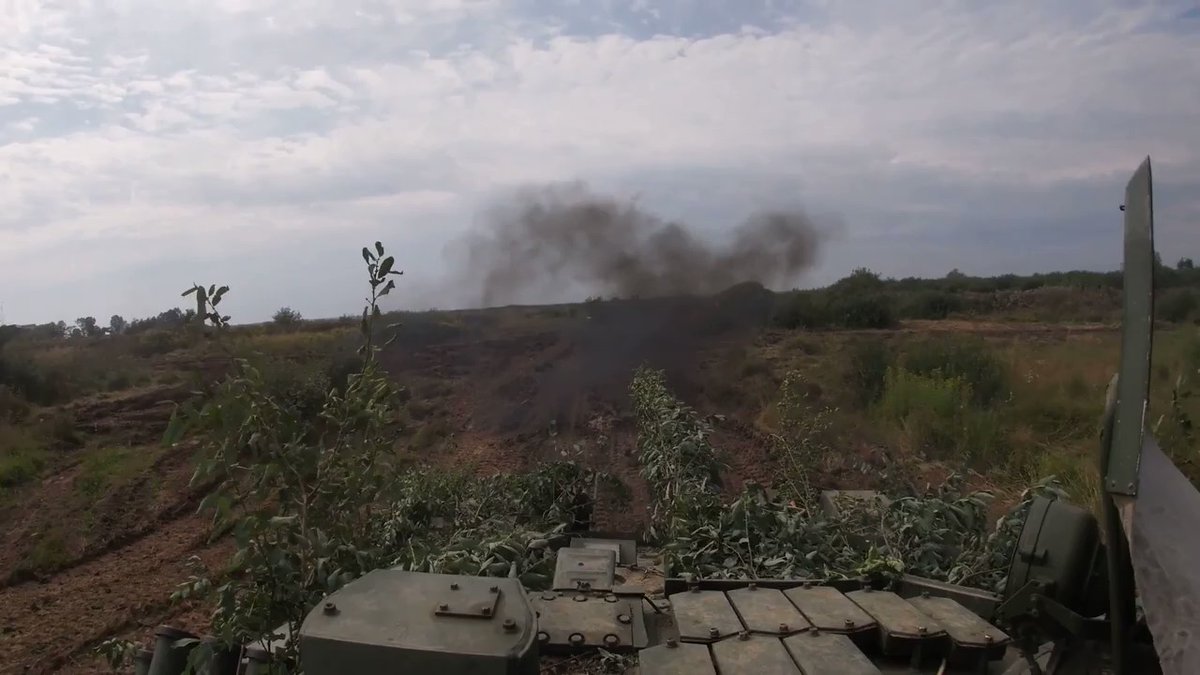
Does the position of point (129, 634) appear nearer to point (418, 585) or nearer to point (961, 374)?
point (418, 585)

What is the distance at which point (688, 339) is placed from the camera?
2425 centimetres

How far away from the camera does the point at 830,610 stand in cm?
394

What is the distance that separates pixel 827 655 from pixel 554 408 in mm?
16857

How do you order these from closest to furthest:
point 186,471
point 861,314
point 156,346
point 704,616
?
point 704,616
point 186,471
point 156,346
point 861,314

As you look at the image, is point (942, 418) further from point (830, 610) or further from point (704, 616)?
point (704, 616)

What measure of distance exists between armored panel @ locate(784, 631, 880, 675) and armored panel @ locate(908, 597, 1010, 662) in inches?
18.1

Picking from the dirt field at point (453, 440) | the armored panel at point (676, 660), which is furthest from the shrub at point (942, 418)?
the armored panel at point (676, 660)

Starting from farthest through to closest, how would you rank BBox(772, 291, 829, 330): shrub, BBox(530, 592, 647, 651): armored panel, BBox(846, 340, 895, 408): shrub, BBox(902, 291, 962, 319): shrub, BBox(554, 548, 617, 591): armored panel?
BBox(902, 291, 962, 319): shrub
BBox(772, 291, 829, 330): shrub
BBox(846, 340, 895, 408): shrub
BBox(554, 548, 617, 591): armored panel
BBox(530, 592, 647, 651): armored panel

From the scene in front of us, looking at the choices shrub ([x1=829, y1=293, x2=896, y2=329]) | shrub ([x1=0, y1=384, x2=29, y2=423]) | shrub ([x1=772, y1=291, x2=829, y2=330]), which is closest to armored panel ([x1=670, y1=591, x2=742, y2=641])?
shrub ([x1=0, y1=384, x2=29, y2=423])

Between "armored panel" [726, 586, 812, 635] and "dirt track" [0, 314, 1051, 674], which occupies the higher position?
"armored panel" [726, 586, 812, 635]

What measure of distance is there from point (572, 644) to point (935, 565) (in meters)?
2.77

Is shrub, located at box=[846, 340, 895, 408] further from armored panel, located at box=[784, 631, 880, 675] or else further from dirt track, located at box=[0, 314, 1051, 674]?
armored panel, located at box=[784, 631, 880, 675]

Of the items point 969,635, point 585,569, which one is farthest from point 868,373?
point 969,635

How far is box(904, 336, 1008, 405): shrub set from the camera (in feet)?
58.4
